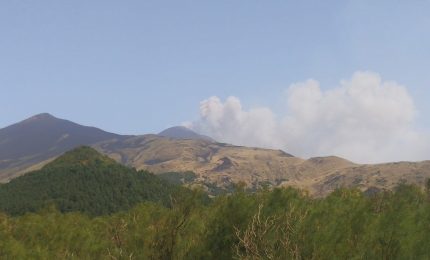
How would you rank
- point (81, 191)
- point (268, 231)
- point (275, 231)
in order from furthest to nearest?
point (81, 191) → point (268, 231) → point (275, 231)

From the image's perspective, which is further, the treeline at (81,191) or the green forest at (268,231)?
the treeline at (81,191)

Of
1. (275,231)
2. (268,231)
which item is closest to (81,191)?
(268,231)

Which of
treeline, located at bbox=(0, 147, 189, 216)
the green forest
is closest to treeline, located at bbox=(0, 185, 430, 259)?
the green forest

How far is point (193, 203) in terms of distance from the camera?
22.8 metres

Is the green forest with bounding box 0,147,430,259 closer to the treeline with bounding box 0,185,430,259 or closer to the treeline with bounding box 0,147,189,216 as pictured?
the treeline with bounding box 0,185,430,259

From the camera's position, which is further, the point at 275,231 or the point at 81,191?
the point at 81,191

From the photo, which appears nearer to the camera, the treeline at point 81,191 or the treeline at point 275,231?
the treeline at point 275,231

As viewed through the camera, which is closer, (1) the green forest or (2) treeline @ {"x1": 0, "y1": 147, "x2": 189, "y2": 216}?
(1) the green forest

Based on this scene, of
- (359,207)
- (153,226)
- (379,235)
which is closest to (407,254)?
(379,235)

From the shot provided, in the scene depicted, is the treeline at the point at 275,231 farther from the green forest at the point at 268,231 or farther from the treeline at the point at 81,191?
the treeline at the point at 81,191

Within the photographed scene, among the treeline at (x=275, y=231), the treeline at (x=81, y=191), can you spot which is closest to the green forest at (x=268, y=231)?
the treeline at (x=275, y=231)

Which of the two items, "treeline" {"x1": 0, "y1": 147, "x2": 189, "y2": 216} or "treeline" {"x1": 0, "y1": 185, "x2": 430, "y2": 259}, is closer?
"treeline" {"x1": 0, "y1": 185, "x2": 430, "y2": 259}

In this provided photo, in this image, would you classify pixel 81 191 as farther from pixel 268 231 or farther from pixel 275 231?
pixel 275 231

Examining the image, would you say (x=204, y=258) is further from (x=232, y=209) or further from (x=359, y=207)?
(x=359, y=207)
